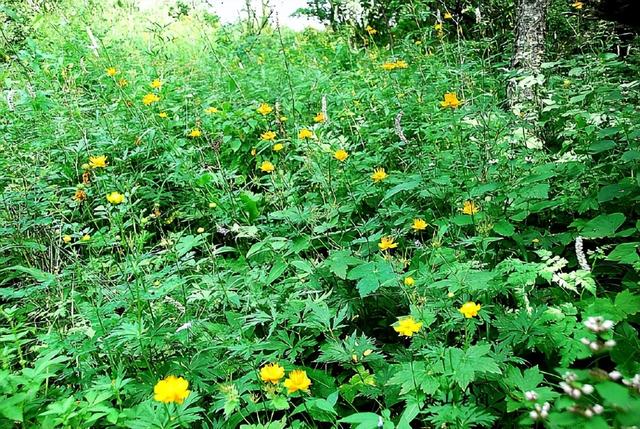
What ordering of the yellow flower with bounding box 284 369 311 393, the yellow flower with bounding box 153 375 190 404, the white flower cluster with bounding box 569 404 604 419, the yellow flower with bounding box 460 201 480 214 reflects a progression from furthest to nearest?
the yellow flower with bounding box 460 201 480 214 < the yellow flower with bounding box 284 369 311 393 < the yellow flower with bounding box 153 375 190 404 < the white flower cluster with bounding box 569 404 604 419

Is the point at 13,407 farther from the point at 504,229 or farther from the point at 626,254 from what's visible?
the point at 626,254

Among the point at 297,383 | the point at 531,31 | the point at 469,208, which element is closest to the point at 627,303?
the point at 469,208

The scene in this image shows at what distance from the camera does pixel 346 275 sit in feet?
5.70

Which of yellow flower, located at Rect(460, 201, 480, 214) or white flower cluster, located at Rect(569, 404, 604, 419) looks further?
yellow flower, located at Rect(460, 201, 480, 214)

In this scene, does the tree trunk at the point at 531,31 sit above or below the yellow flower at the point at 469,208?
above

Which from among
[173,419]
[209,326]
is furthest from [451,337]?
[173,419]

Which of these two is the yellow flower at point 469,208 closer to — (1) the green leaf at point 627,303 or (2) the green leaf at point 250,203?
(1) the green leaf at point 627,303

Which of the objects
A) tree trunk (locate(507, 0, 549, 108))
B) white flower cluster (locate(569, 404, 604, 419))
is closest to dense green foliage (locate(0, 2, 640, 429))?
white flower cluster (locate(569, 404, 604, 419))

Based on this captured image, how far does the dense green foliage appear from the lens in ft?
4.21

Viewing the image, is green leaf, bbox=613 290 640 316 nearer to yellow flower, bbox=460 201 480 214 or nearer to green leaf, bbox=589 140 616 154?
yellow flower, bbox=460 201 480 214

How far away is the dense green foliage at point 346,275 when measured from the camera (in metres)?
1.28

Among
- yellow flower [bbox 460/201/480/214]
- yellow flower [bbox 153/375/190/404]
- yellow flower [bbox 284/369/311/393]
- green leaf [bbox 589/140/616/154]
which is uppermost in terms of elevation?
green leaf [bbox 589/140/616/154]

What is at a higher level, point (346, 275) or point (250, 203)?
point (250, 203)

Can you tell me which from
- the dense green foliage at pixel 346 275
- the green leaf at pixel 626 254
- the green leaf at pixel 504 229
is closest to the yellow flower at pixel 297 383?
the dense green foliage at pixel 346 275
